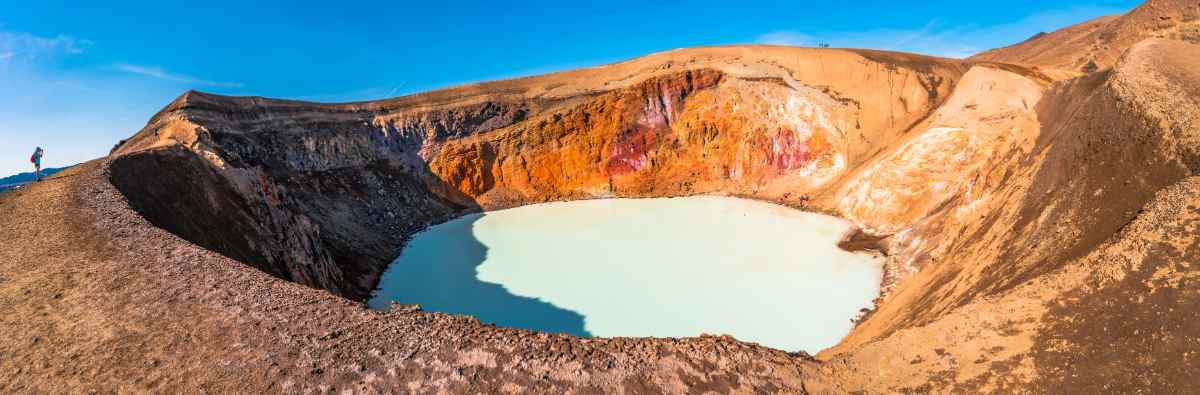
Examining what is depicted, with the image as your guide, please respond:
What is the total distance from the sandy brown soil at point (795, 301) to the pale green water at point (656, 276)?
1.15 metres

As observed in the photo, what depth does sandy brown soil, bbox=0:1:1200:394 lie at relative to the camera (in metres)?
5.88

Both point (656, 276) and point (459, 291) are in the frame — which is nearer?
point (656, 276)

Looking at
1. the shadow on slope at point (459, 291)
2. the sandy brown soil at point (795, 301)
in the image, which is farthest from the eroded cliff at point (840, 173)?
the shadow on slope at point (459, 291)

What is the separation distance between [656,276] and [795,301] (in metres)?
4.18

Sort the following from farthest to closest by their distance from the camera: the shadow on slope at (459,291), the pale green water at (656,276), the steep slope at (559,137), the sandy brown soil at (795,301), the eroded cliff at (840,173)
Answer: the steep slope at (559,137) < the shadow on slope at (459,291) < the pale green water at (656,276) < the eroded cliff at (840,173) < the sandy brown soil at (795,301)

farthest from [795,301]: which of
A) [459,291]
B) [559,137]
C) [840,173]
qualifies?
[559,137]

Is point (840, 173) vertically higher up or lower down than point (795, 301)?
higher up

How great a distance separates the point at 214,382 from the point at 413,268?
14114 mm

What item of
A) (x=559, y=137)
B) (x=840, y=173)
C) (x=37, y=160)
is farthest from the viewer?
(x=559, y=137)

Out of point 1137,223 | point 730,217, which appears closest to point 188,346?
point 1137,223

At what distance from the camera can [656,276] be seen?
15.7 m

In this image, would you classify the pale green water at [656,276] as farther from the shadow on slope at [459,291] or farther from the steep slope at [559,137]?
the steep slope at [559,137]

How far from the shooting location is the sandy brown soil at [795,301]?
588 centimetres

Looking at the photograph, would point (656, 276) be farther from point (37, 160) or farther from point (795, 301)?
point (37, 160)
